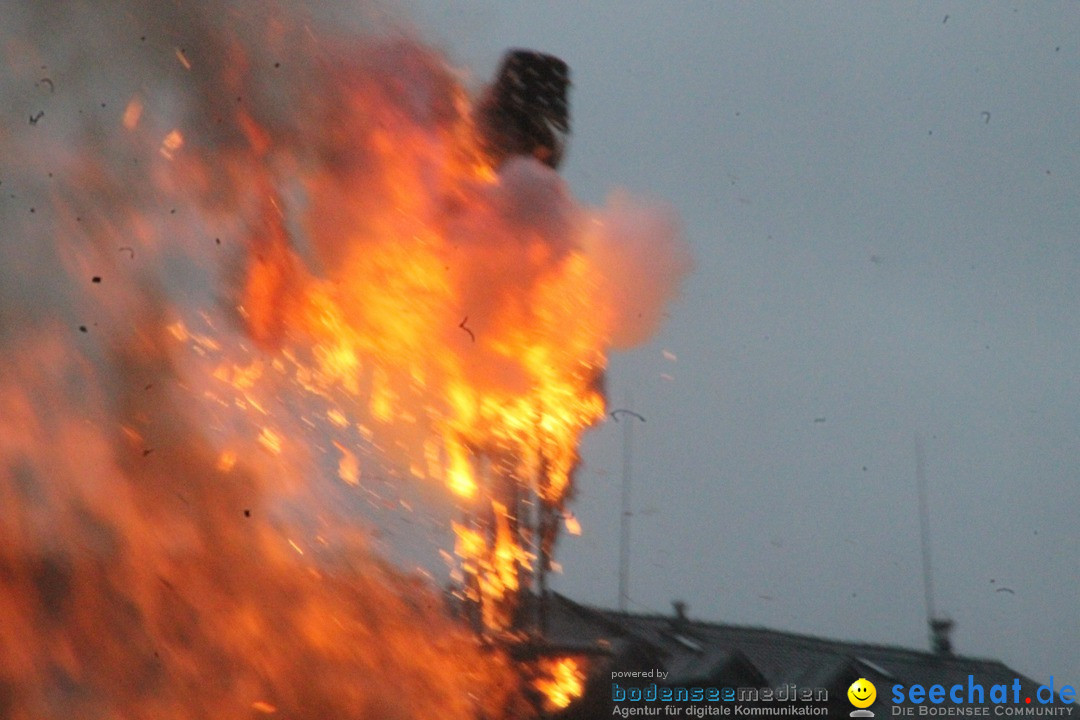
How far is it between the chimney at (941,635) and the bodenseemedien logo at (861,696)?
6256 millimetres

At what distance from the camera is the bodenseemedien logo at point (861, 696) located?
13.4 m

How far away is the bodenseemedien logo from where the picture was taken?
1338 cm

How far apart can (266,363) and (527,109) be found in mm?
3751

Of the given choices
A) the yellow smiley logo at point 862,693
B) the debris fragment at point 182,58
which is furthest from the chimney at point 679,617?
the debris fragment at point 182,58

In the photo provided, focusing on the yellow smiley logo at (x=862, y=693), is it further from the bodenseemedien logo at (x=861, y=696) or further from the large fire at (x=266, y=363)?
the large fire at (x=266, y=363)

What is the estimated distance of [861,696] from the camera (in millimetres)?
13711

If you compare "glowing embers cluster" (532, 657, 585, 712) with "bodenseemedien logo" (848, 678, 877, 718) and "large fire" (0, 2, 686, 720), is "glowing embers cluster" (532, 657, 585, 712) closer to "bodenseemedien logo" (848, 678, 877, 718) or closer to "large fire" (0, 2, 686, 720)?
"large fire" (0, 2, 686, 720)

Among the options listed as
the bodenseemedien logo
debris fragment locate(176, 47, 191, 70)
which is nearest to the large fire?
debris fragment locate(176, 47, 191, 70)

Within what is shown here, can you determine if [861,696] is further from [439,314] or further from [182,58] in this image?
[182,58]

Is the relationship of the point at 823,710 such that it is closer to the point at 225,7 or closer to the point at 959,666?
the point at 959,666

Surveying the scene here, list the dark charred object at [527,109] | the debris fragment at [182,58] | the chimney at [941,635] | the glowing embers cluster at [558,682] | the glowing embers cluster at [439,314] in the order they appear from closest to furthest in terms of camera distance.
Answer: the debris fragment at [182,58]
the glowing embers cluster at [439,314]
the glowing embers cluster at [558,682]
the dark charred object at [527,109]
the chimney at [941,635]

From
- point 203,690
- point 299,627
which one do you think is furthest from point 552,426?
point 203,690

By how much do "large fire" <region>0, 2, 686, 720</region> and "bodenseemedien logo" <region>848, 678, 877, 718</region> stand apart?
13.0ft

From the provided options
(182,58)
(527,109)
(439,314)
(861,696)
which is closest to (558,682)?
(439,314)
